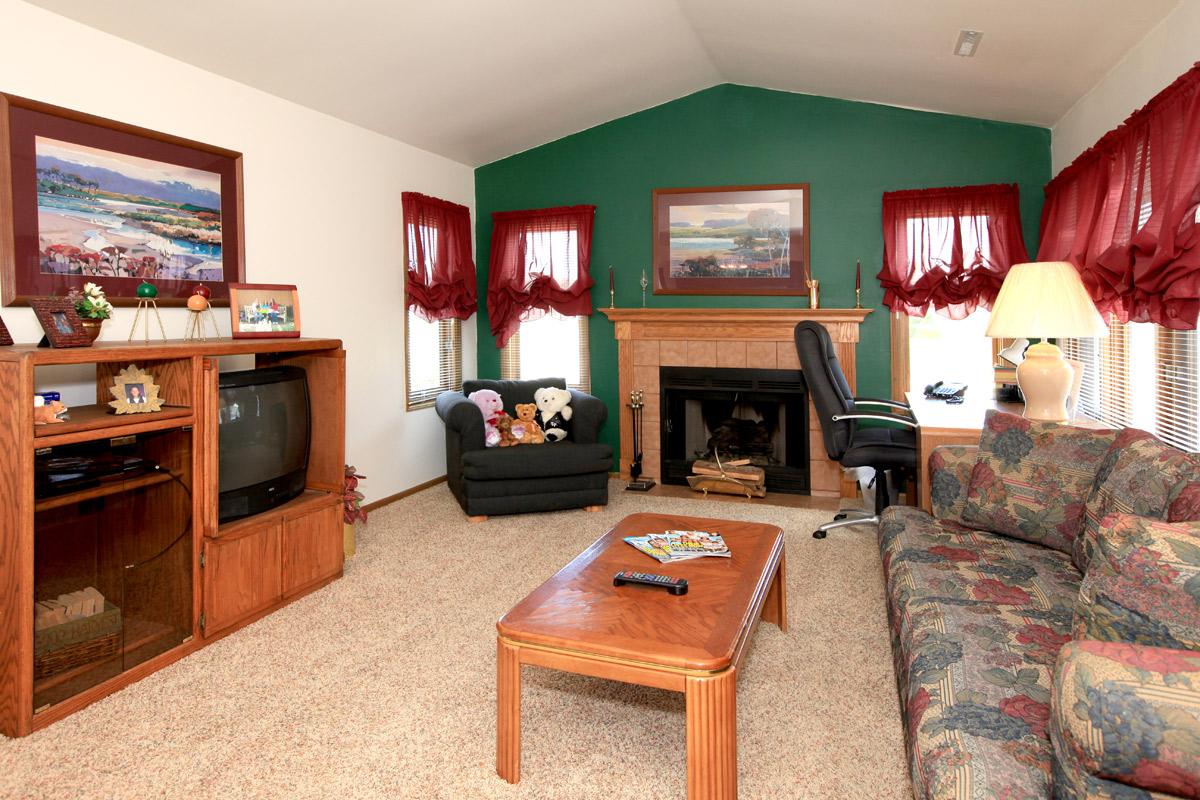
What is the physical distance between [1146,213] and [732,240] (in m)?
2.69

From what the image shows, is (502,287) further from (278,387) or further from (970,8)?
(970,8)

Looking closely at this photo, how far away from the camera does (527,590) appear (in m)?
3.48

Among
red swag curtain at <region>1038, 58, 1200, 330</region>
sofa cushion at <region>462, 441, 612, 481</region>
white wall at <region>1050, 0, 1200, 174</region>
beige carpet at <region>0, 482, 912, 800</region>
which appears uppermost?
white wall at <region>1050, 0, 1200, 174</region>

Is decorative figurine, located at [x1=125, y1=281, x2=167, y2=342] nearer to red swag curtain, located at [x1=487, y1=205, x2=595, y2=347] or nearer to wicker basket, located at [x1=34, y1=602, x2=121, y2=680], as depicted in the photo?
wicker basket, located at [x1=34, y1=602, x2=121, y2=680]

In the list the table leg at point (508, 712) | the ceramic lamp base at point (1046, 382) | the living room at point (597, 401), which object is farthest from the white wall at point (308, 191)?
the ceramic lamp base at point (1046, 382)

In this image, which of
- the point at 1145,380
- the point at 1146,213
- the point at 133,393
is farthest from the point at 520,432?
the point at 1146,213

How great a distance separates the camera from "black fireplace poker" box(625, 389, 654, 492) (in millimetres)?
5530

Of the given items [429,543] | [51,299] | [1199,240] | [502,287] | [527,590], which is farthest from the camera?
[502,287]

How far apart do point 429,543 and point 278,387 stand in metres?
1.33

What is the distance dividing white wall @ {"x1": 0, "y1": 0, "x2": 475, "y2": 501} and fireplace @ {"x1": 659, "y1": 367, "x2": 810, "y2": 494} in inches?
67.9

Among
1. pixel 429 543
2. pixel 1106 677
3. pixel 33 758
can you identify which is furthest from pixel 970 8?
pixel 33 758

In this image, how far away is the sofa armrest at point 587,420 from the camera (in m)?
5.05

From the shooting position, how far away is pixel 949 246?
Answer: 4973 mm

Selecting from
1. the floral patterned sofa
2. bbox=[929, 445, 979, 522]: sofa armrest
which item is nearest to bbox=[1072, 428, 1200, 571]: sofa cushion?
the floral patterned sofa
